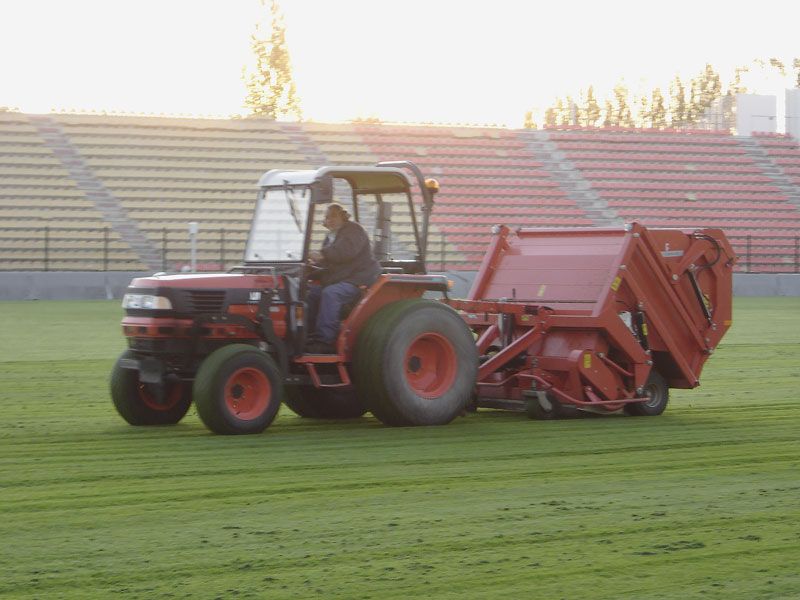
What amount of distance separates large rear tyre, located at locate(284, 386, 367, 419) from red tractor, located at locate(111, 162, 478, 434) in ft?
0.09

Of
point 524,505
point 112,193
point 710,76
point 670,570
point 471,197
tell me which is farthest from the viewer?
point 710,76

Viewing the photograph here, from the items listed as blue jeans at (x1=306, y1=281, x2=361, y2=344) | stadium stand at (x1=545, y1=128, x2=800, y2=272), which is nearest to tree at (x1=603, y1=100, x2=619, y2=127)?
stadium stand at (x1=545, y1=128, x2=800, y2=272)

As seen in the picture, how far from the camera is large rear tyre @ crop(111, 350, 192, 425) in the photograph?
8469 millimetres

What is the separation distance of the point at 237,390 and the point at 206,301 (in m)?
0.62

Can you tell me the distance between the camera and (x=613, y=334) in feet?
30.0

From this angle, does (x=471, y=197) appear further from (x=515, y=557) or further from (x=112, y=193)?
(x=515, y=557)

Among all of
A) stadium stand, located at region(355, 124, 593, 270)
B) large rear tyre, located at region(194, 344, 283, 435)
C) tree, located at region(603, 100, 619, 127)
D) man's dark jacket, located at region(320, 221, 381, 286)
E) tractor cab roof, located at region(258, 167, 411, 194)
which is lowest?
large rear tyre, located at region(194, 344, 283, 435)

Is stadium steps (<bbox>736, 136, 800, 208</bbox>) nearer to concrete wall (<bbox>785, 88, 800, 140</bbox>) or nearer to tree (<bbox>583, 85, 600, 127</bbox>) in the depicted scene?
concrete wall (<bbox>785, 88, 800, 140</bbox>)

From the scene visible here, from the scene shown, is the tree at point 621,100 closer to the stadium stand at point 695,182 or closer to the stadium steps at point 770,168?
the stadium steps at point 770,168

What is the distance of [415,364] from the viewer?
8672 millimetres

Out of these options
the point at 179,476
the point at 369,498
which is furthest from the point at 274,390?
the point at 369,498

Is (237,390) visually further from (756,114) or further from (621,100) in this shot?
(621,100)

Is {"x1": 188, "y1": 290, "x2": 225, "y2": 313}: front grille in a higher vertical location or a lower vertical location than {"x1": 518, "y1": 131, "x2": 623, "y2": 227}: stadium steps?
lower

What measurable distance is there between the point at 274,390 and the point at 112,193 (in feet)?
73.8
